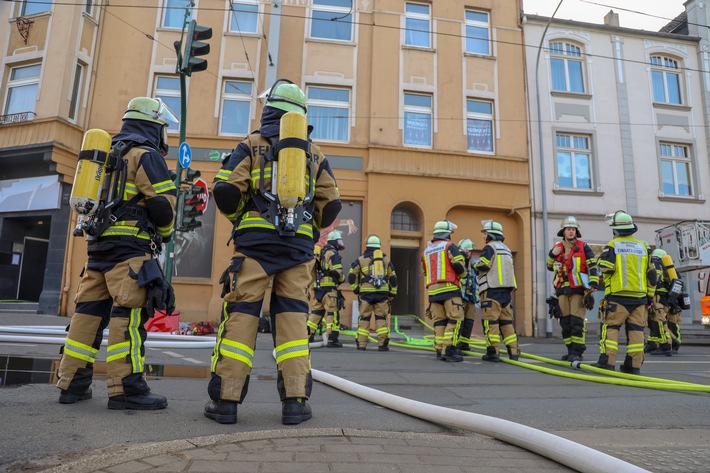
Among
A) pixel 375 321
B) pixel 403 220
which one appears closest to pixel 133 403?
pixel 375 321

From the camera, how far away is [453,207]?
1700 centimetres

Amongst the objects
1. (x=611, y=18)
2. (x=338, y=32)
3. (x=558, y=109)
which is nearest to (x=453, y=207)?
(x=558, y=109)

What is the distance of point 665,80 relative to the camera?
1936cm

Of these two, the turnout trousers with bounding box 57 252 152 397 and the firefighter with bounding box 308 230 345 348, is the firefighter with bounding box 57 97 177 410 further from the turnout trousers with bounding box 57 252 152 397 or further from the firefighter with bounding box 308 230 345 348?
the firefighter with bounding box 308 230 345 348

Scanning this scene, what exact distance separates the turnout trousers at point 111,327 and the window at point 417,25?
16036mm

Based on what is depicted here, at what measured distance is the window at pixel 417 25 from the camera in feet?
58.4

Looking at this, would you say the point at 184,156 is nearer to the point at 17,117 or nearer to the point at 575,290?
the point at 575,290

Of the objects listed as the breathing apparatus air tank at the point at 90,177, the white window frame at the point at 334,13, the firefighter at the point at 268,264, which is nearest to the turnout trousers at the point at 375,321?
the firefighter at the point at 268,264

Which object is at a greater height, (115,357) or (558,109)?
(558,109)

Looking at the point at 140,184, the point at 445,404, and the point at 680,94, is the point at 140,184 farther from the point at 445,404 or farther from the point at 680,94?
the point at 680,94

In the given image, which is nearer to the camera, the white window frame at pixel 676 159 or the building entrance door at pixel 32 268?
the building entrance door at pixel 32 268

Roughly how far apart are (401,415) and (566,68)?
721 inches

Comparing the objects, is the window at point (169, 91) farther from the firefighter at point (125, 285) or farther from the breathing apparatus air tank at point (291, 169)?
the breathing apparatus air tank at point (291, 169)

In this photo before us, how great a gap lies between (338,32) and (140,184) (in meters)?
15.4
